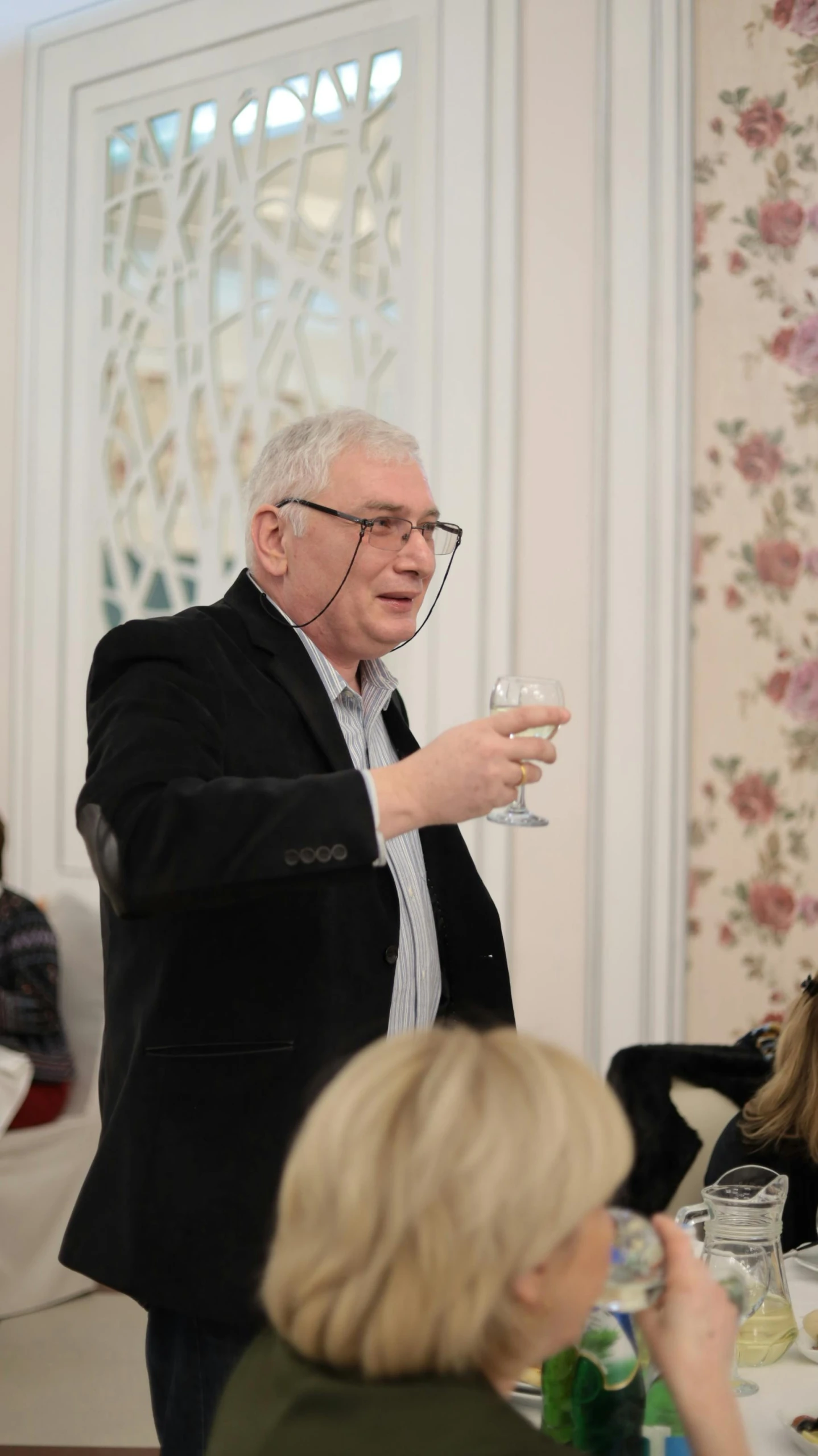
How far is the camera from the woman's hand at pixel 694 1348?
0.97 m

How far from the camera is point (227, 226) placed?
4.02m

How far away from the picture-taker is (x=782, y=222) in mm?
2986

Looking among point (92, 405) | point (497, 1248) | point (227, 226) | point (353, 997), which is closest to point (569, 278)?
point (227, 226)

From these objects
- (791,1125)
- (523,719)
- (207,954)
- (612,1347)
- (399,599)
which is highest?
(399,599)

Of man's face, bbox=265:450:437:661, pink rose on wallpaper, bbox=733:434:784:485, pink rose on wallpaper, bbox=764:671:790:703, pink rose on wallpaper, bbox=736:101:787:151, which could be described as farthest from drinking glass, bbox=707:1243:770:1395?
pink rose on wallpaper, bbox=736:101:787:151

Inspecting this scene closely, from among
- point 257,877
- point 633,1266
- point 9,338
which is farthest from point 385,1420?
point 9,338

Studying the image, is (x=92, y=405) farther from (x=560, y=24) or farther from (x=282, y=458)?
(x=282, y=458)

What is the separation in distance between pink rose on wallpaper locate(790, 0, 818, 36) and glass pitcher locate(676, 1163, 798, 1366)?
249 centimetres

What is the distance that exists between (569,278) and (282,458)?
1792 millimetres

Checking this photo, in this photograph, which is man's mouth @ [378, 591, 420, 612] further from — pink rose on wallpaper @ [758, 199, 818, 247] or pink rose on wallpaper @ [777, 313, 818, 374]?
pink rose on wallpaper @ [758, 199, 818, 247]

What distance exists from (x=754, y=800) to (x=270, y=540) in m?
1.68

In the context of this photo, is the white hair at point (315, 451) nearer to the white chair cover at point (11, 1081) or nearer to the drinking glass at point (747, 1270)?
the drinking glass at point (747, 1270)

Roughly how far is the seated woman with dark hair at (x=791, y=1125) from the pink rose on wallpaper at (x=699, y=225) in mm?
1720

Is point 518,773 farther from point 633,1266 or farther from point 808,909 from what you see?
point 808,909
